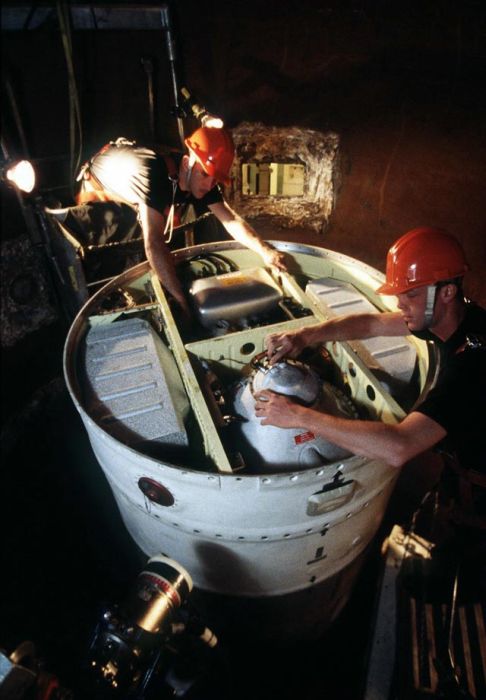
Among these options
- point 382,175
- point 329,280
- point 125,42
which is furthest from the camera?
point 125,42

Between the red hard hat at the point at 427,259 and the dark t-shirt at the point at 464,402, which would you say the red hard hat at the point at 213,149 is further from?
the dark t-shirt at the point at 464,402

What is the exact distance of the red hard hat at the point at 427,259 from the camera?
2.19 m

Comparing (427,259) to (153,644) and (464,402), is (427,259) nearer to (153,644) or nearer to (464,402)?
(464,402)

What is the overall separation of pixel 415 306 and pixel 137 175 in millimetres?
2423

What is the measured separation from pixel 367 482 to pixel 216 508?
30.7 inches

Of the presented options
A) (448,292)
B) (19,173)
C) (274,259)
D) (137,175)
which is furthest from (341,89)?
(19,173)

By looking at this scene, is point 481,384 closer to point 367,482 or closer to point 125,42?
point 367,482

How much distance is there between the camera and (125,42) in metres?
4.26

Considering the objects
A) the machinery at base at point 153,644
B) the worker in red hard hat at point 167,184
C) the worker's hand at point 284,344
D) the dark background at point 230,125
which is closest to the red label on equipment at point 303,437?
the worker's hand at point 284,344

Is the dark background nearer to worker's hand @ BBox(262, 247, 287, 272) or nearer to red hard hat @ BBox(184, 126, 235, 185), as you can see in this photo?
red hard hat @ BBox(184, 126, 235, 185)

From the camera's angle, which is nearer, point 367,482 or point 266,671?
point 367,482

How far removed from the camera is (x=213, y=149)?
3232 mm

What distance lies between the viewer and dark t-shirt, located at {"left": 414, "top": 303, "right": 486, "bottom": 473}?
1.95 meters

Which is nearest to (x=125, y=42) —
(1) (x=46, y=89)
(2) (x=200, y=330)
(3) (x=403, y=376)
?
(1) (x=46, y=89)
